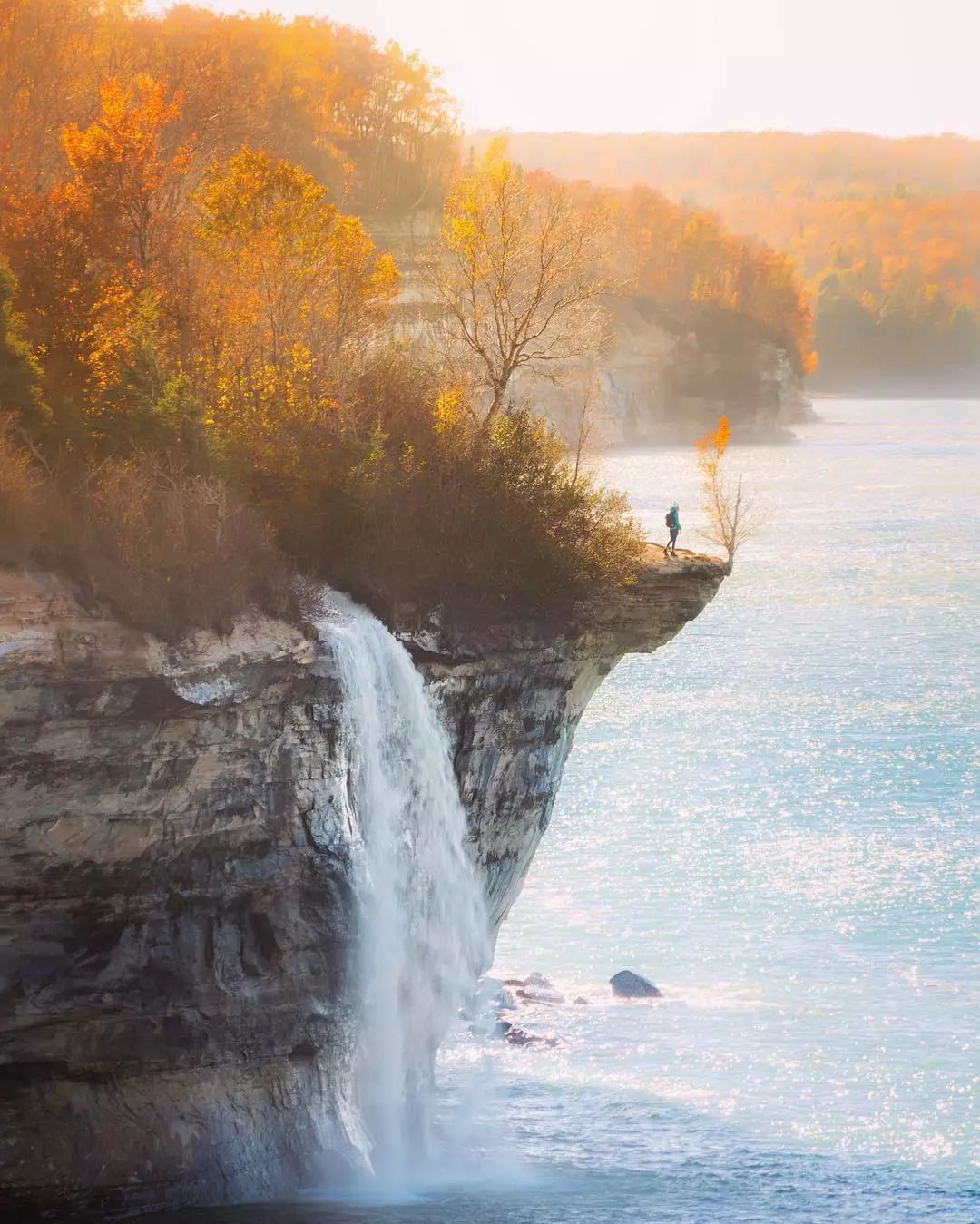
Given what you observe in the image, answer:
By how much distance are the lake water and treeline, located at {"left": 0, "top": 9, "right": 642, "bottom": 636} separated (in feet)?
25.3

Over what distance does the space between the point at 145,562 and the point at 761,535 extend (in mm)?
61048

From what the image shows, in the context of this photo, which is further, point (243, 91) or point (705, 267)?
point (705, 267)

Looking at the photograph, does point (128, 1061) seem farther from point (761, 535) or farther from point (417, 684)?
point (761, 535)

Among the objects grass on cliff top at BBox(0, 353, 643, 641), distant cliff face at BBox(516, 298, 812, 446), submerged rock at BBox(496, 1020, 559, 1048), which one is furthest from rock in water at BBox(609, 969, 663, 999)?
distant cliff face at BBox(516, 298, 812, 446)

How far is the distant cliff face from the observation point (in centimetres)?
12462

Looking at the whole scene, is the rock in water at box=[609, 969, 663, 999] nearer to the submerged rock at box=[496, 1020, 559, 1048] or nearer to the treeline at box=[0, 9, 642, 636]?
the submerged rock at box=[496, 1020, 559, 1048]

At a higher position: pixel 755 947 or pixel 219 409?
pixel 219 409

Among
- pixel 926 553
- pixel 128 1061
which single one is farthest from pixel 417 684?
pixel 926 553

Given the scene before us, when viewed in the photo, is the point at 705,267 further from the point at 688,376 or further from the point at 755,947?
the point at 755,947

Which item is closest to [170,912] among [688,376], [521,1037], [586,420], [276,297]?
[521,1037]

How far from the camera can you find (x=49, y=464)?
19547 millimetres

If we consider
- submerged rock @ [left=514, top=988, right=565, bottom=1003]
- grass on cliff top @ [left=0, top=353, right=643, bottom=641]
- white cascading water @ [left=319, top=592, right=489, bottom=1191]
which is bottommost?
submerged rock @ [left=514, top=988, right=565, bottom=1003]

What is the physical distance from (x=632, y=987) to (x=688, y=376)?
10437cm

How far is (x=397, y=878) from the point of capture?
21797 millimetres
